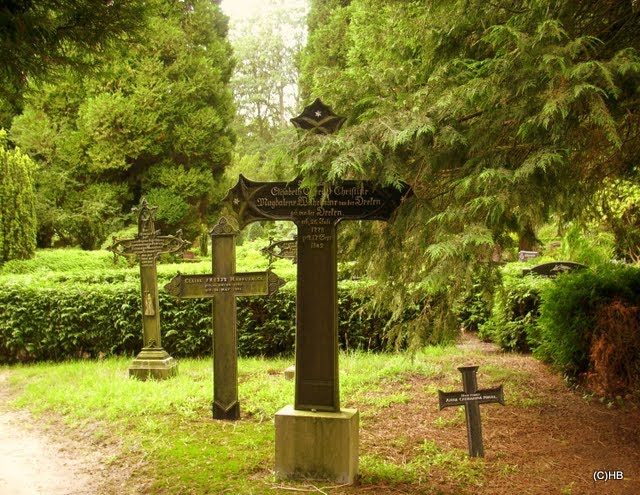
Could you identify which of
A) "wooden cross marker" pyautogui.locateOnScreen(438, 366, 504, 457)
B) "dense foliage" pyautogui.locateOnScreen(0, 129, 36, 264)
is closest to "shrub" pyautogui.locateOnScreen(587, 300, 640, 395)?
"wooden cross marker" pyautogui.locateOnScreen(438, 366, 504, 457)

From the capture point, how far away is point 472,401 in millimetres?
4703

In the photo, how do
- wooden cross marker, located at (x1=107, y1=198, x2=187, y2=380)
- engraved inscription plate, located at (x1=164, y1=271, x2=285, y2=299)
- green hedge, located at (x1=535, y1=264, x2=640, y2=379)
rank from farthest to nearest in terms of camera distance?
wooden cross marker, located at (x1=107, y1=198, x2=187, y2=380), engraved inscription plate, located at (x1=164, y1=271, x2=285, y2=299), green hedge, located at (x1=535, y1=264, x2=640, y2=379)

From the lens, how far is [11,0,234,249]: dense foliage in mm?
18312

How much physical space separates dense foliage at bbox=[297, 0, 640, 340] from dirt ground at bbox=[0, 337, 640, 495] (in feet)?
4.21

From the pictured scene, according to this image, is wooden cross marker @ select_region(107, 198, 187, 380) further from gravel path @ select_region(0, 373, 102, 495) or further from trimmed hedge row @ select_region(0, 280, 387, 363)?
gravel path @ select_region(0, 373, 102, 495)

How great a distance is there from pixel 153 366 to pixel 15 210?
29.1ft

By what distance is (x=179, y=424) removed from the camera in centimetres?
593

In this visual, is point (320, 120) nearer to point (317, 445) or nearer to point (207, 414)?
point (317, 445)

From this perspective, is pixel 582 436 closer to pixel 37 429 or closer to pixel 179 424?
pixel 179 424

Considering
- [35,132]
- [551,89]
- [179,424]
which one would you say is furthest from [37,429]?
[35,132]

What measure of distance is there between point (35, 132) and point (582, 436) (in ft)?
59.9

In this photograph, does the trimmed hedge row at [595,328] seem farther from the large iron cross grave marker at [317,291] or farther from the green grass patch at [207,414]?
the large iron cross grave marker at [317,291]

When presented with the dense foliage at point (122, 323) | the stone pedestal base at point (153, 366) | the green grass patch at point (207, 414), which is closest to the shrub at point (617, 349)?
the green grass patch at point (207, 414)

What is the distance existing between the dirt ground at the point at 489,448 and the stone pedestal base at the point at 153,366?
155cm
